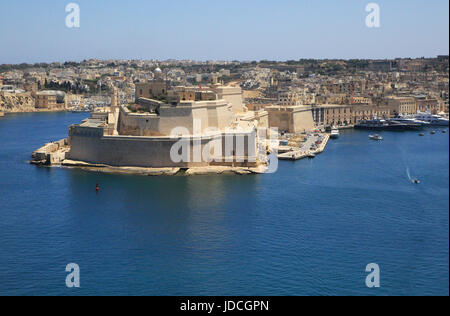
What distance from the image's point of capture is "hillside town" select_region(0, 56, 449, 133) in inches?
967

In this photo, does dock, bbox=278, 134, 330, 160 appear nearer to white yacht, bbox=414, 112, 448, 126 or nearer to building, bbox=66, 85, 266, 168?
building, bbox=66, 85, 266, 168

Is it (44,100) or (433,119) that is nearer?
(433,119)

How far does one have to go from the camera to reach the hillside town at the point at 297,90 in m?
24.6

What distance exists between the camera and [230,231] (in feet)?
31.3

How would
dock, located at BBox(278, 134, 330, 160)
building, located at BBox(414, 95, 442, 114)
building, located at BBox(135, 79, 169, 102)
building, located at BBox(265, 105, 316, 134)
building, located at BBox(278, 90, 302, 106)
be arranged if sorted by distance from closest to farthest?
1. dock, located at BBox(278, 134, 330, 160)
2. building, located at BBox(135, 79, 169, 102)
3. building, located at BBox(265, 105, 316, 134)
4. building, located at BBox(278, 90, 302, 106)
5. building, located at BBox(414, 95, 442, 114)

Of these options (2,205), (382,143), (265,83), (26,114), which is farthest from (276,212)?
(265,83)

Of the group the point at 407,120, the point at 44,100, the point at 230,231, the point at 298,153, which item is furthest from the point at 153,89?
the point at 44,100

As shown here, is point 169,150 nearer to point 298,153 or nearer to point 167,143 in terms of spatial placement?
point 167,143

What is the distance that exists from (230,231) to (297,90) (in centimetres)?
1935

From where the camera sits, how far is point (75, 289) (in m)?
7.36

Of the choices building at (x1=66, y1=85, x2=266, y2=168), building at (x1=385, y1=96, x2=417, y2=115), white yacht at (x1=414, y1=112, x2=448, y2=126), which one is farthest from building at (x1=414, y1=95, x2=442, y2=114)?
building at (x1=66, y1=85, x2=266, y2=168)

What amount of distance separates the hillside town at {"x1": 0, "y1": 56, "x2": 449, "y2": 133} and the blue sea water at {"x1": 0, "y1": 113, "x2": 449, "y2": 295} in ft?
11.9

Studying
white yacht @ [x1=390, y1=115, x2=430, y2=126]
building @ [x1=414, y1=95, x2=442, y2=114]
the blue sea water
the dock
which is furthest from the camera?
building @ [x1=414, y1=95, x2=442, y2=114]

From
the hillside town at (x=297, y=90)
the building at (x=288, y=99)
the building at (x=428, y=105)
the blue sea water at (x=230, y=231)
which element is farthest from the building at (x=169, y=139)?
the building at (x=428, y=105)
